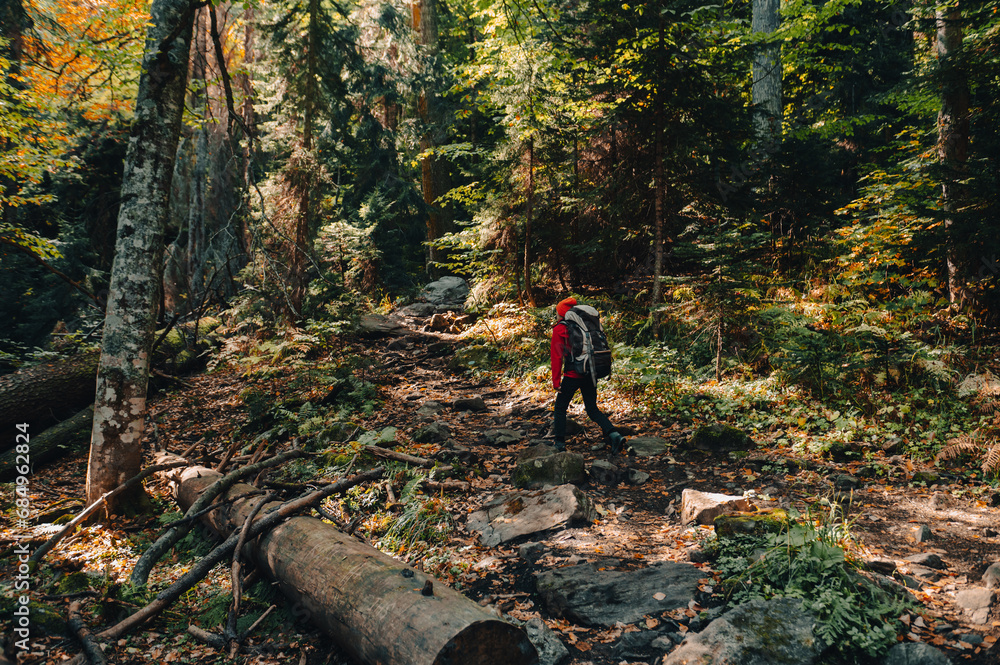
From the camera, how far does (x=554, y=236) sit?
12.8 meters

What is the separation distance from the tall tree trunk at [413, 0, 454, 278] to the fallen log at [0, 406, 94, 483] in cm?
985

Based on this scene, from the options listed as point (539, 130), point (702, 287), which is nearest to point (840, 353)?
point (702, 287)

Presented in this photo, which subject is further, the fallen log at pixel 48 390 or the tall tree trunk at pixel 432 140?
the tall tree trunk at pixel 432 140

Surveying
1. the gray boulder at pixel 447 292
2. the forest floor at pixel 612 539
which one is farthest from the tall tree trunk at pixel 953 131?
the gray boulder at pixel 447 292

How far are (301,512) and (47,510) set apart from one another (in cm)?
416

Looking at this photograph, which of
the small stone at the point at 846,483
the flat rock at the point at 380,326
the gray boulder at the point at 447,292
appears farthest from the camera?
the gray boulder at the point at 447,292

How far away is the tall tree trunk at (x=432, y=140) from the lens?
54.8 ft

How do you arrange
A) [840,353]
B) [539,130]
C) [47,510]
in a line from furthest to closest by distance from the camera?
[539,130]
[840,353]
[47,510]

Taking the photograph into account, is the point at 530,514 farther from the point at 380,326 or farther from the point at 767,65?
the point at 767,65

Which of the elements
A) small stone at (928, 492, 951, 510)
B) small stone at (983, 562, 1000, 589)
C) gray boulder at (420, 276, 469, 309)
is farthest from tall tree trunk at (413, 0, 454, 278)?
small stone at (983, 562, 1000, 589)

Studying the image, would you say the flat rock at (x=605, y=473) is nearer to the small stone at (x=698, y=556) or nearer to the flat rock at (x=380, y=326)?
the small stone at (x=698, y=556)

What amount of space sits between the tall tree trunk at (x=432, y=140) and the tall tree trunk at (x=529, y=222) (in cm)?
444

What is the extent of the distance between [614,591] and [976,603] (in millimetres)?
2424

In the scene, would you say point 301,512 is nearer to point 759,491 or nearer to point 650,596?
point 650,596
